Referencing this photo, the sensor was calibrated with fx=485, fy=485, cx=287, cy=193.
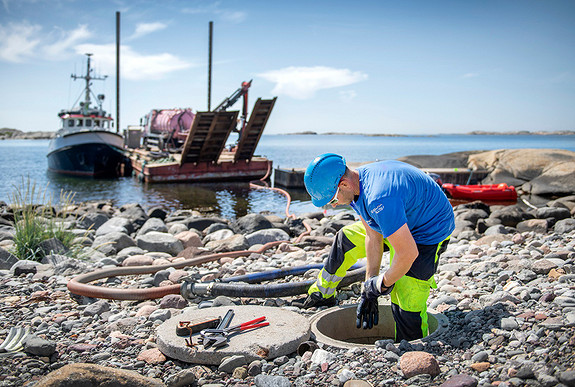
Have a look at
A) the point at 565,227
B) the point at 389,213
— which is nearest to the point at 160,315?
the point at 389,213

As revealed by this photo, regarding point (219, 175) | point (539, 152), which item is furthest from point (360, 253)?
point (539, 152)

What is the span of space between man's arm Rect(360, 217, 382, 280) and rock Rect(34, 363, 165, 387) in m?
1.72

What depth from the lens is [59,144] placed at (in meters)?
28.5

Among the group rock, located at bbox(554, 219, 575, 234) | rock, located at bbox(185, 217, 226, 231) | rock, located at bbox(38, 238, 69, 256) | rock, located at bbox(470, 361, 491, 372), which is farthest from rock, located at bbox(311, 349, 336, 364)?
rock, located at bbox(185, 217, 226, 231)

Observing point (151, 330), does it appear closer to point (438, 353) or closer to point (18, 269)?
point (438, 353)

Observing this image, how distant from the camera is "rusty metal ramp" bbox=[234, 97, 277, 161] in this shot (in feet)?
72.8

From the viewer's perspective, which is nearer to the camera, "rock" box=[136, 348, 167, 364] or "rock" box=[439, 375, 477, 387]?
"rock" box=[439, 375, 477, 387]

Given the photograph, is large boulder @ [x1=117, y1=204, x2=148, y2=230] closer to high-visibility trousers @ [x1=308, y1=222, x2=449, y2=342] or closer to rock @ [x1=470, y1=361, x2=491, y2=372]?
high-visibility trousers @ [x1=308, y1=222, x2=449, y2=342]

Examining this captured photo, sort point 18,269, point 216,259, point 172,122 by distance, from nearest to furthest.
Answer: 1. point 18,269
2. point 216,259
3. point 172,122

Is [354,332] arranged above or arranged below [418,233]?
below

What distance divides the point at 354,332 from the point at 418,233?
1252mm

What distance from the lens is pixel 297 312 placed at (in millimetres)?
4141

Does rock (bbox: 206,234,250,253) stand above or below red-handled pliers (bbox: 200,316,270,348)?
below

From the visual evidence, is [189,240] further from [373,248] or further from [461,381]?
[461,381]
